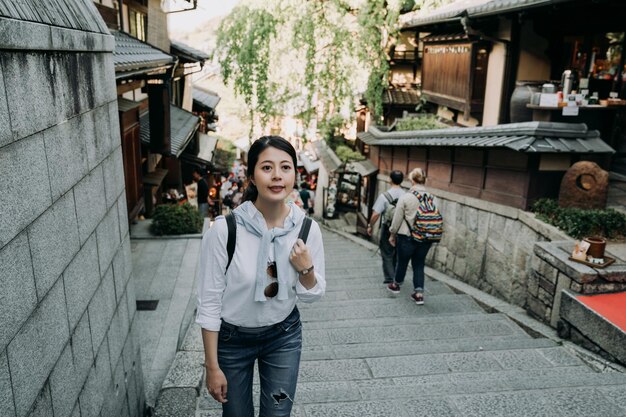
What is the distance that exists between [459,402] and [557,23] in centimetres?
1013

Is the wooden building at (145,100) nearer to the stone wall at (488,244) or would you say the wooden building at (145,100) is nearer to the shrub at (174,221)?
the shrub at (174,221)

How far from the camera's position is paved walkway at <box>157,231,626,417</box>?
13.8 ft

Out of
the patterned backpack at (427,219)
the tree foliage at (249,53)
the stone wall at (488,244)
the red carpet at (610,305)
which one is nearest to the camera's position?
the red carpet at (610,305)

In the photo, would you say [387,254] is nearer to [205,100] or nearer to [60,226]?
[60,226]

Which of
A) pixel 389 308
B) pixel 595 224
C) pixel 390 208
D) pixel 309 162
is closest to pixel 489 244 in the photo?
pixel 595 224

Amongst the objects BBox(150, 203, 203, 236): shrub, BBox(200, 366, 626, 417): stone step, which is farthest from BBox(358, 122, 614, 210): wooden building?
BBox(150, 203, 203, 236): shrub

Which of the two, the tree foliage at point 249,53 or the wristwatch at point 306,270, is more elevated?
the tree foliage at point 249,53

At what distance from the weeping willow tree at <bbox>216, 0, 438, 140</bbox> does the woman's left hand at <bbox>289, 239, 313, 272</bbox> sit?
15.1 metres

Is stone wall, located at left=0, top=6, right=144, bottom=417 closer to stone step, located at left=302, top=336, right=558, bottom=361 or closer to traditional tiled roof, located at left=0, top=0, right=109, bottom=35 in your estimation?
traditional tiled roof, located at left=0, top=0, right=109, bottom=35

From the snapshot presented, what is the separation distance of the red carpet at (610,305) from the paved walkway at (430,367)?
1.60ft

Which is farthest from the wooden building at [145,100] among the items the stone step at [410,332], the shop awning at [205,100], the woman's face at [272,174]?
the shop awning at [205,100]

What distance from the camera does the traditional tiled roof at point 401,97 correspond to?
68.2 ft

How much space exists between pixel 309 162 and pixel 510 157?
19.0 meters

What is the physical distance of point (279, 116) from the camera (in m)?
18.5
